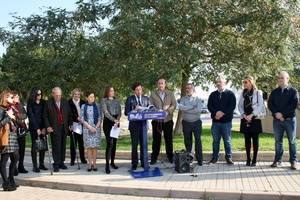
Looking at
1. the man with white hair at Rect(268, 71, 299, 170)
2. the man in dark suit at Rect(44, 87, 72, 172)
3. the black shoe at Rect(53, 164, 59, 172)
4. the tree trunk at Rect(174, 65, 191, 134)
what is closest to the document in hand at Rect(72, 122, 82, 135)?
the man in dark suit at Rect(44, 87, 72, 172)

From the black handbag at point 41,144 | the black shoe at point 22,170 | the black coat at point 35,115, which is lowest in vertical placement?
the black shoe at point 22,170

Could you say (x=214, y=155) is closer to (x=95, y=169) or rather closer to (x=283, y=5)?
(x=95, y=169)

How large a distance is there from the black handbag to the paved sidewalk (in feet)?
1.73

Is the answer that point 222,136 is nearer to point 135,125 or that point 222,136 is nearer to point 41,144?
point 135,125

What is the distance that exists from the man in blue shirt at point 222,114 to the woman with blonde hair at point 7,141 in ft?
14.2

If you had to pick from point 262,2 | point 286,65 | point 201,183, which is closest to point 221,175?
point 201,183

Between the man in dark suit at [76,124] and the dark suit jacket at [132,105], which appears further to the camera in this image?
the man in dark suit at [76,124]

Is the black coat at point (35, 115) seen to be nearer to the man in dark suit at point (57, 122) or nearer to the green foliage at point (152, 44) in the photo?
the man in dark suit at point (57, 122)

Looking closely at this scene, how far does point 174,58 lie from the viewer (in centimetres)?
1483

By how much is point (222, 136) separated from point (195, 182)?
2334mm

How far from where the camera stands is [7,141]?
9.65 meters

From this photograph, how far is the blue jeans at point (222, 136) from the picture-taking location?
11484 mm

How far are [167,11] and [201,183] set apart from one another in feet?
22.6

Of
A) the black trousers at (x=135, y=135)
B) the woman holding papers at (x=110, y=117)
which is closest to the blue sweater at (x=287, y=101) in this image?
the black trousers at (x=135, y=135)
